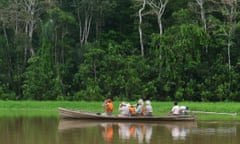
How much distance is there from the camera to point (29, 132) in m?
22.0

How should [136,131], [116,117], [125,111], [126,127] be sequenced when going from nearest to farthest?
[136,131] < [126,127] < [116,117] < [125,111]

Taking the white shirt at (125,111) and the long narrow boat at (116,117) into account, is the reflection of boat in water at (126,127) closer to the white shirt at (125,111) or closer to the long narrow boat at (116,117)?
the long narrow boat at (116,117)

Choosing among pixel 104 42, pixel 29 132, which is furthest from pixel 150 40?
pixel 29 132

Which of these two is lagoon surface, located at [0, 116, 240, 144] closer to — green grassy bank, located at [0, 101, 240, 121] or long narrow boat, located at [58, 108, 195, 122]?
long narrow boat, located at [58, 108, 195, 122]

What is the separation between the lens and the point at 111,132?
2228 centimetres

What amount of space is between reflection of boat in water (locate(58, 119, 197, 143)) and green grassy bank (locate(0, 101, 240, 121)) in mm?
3449

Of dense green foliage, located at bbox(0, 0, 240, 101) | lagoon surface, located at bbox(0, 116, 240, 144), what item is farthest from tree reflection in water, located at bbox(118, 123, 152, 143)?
dense green foliage, located at bbox(0, 0, 240, 101)

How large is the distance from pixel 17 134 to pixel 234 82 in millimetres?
19931

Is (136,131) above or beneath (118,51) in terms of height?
beneath

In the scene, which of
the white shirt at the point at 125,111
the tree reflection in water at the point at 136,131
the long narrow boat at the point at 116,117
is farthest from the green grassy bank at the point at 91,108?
the tree reflection in water at the point at 136,131

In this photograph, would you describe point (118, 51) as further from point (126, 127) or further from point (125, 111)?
point (126, 127)

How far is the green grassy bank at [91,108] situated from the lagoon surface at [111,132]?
11.6 ft

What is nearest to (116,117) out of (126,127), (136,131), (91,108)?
(126,127)

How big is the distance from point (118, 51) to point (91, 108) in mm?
7860
